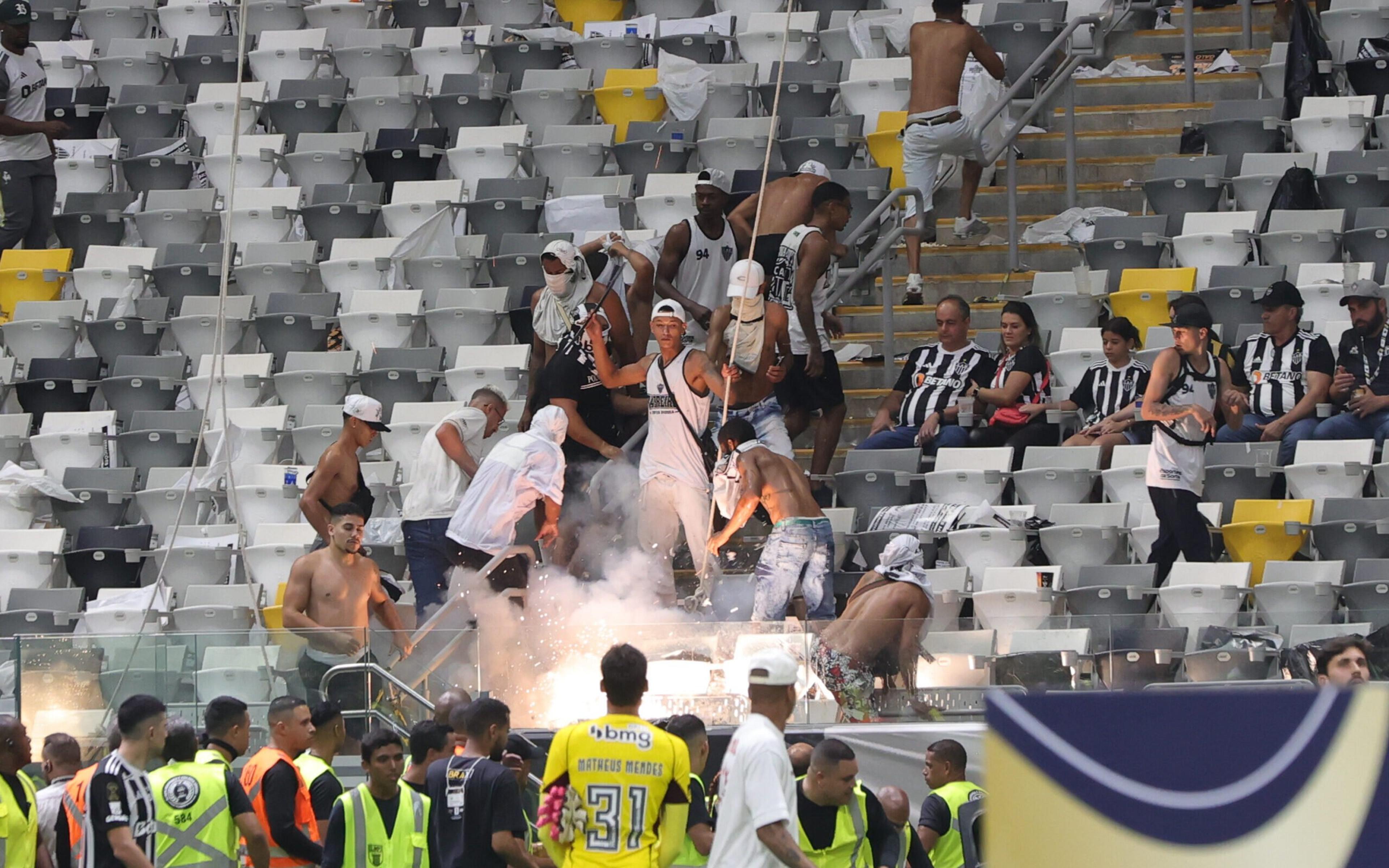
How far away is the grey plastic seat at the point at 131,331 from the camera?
1271cm

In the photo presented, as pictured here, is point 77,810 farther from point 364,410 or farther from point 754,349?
point 754,349

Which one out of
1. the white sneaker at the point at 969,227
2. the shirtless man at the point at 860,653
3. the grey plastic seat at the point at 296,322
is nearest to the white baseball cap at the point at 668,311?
the shirtless man at the point at 860,653

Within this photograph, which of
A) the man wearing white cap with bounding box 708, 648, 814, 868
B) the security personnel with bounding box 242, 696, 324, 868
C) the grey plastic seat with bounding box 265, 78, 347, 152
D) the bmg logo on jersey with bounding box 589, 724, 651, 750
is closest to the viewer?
the man wearing white cap with bounding box 708, 648, 814, 868

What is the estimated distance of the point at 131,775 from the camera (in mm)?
6344

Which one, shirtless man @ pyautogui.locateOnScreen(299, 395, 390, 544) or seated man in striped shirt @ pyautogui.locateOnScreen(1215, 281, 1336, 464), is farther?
shirtless man @ pyautogui.locateOnScreen(299, 395, 390, 544)

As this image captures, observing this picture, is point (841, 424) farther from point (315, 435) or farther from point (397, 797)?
point (397, 797)

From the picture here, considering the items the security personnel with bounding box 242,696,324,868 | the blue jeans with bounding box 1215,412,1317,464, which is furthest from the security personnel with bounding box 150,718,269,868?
the blue jeans with bounding box 1215,412,1317,464

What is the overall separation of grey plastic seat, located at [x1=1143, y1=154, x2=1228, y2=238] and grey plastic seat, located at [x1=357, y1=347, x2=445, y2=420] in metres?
4.09

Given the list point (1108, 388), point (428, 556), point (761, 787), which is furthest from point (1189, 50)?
point (761, 787)

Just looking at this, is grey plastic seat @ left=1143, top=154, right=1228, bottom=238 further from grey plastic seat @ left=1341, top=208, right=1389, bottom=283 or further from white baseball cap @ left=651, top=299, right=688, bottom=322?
white baseball cap @ left=651, top=299, right=688, bottom=322

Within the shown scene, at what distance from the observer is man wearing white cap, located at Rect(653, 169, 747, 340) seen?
35.6ft

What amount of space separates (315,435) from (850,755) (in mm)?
6621

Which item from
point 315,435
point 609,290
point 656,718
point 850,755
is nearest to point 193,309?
point 315,435

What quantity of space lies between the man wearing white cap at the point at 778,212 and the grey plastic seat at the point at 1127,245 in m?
1.59
